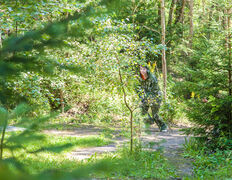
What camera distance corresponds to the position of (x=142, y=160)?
5.38m

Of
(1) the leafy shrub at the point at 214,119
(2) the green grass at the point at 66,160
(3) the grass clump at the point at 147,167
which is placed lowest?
(3) the grass clump at the point at 147,167

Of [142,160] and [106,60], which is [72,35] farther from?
[106,60]

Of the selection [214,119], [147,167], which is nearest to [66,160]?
[147,167]

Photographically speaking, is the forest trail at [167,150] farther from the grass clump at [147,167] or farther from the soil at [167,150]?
the grass clump at [147,167]

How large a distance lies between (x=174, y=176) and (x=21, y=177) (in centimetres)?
430

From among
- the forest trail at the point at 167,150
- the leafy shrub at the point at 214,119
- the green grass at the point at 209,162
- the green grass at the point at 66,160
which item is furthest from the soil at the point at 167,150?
the green grass at the point at 66,160

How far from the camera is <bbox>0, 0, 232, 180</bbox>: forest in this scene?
1129 mm

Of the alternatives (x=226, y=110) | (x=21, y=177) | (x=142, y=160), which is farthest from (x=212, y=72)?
(x=21, y=177)

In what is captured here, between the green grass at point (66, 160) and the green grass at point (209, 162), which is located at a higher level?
the green grass at point (66, 160)

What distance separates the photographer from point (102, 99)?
12094 millimetres

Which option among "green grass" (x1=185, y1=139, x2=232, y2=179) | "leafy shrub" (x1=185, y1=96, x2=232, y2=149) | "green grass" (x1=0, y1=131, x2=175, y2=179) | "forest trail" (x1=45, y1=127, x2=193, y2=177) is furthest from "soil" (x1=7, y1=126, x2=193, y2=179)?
"green grass" (x1=0, y1=131, x2=175, y2=179)

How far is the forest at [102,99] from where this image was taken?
113 centimetres

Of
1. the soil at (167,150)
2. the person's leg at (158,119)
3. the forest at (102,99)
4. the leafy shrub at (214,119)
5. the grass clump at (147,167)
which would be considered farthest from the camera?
the person's leg at (158,119)

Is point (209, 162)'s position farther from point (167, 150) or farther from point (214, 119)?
point (167, 150)
